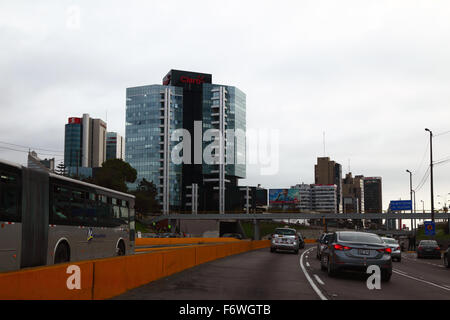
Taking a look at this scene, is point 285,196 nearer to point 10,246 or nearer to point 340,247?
point 340,247

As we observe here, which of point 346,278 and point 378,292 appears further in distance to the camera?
point 346,278

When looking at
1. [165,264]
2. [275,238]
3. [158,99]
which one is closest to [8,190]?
[165,264]

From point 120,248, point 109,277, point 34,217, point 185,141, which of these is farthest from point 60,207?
point 185,141

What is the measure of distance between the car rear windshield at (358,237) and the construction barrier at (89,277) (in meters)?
5.76

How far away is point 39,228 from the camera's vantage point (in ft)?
48.6

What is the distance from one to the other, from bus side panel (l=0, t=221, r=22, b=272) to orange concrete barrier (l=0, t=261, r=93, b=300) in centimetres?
413

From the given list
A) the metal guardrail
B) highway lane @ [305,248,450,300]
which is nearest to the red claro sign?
the metal guardrail

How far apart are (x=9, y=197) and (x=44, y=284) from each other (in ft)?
19.5

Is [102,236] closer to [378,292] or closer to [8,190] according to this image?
[8,190]

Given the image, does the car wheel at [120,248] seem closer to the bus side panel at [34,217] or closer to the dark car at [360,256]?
the bus side panel at [34,217]

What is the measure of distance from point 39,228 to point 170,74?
149 meters

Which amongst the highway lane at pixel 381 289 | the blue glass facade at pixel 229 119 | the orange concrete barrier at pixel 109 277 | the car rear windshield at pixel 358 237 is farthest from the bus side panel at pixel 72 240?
the blue glass facade at pixel 229 119

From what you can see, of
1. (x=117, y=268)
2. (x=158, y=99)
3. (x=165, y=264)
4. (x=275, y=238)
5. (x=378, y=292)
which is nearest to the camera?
(x=117, y=268)
